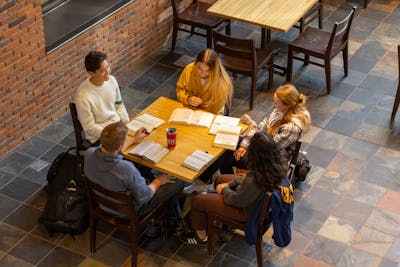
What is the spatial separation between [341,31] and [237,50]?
1243mm

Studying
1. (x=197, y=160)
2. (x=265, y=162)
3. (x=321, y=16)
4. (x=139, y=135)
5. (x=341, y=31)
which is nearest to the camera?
(x=265, y=162)

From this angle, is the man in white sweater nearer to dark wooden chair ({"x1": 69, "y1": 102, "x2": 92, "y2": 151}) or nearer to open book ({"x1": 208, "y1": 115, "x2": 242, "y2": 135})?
dark wooden chair ({"x1": 69, "y1": 102, "x2": 92, "y2": 151})

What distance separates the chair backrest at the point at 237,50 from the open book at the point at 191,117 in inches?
51.4

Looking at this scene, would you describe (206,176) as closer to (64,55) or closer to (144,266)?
(144,266)

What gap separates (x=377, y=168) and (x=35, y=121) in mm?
3329

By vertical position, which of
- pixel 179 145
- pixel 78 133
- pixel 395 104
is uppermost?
pixel 179 145

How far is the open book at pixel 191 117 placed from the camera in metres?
6.17

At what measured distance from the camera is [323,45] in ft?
26.2

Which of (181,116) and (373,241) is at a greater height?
(181,116)

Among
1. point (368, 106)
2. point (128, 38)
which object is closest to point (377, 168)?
point (368, 106)

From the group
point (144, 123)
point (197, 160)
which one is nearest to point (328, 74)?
point (144, 123)

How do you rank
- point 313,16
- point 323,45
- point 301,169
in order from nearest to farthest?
1. point 301,169
2. point 323,45
3. point 313,16

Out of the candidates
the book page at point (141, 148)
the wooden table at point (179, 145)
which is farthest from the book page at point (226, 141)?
the book page at point (141, 148)

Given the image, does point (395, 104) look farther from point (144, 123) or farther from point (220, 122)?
point (144, 123)
